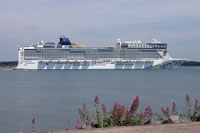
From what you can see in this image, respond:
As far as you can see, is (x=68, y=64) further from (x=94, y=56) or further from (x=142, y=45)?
(x=142, y=45)

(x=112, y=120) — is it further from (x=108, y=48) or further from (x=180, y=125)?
(x=108, y=48)

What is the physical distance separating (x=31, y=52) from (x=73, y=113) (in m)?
56.7

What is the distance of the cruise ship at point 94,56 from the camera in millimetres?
67688

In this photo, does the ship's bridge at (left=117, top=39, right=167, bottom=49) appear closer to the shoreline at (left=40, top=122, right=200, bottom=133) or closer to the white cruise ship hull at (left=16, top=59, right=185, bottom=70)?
the white cruise ship hull at (left=16, top=59, right=185, bottom=70)

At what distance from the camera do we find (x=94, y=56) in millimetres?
69875

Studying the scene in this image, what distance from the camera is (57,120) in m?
11.6

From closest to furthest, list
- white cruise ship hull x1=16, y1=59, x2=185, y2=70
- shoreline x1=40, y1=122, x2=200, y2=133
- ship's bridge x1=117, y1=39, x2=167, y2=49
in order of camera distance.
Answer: shoreline x1=40, y1=122, x2=200, y2=133 → white cruise ship hull x1=16, y1=59, x2=185, y2=70 → ship's bridge x1=117, y1=39, x2=167, y2=49

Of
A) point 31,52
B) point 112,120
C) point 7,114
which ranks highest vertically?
point 31,52

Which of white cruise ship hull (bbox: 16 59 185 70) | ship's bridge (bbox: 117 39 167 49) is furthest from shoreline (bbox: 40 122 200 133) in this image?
ship's bridge (bbox: 117 39 167 49)

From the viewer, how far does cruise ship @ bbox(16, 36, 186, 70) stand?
67.7 meters

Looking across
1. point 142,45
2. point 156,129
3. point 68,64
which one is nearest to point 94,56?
point 68,64

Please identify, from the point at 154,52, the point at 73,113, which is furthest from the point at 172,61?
the point at 73,113

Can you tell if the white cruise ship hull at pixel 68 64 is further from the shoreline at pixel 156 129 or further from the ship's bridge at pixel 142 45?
the shoreline at pixel 156 129

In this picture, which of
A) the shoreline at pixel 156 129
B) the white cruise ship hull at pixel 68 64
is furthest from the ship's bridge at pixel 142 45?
the shoreline at pixel 156 129
